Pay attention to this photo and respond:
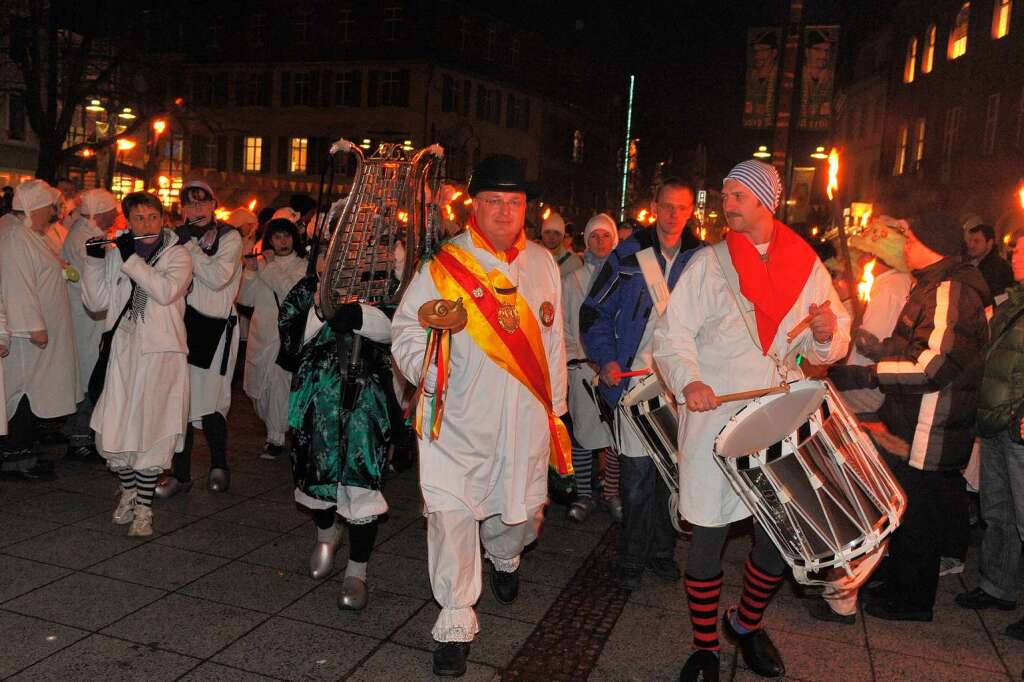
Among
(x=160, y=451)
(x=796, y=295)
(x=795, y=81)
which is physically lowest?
(x=160, y=451)

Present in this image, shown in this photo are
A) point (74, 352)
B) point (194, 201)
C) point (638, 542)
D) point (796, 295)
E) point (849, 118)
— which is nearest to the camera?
point (796, 295)

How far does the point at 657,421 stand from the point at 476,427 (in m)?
0.98

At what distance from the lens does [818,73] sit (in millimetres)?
12586

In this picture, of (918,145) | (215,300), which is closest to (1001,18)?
(918,145)

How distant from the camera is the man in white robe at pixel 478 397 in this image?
434 centimetres

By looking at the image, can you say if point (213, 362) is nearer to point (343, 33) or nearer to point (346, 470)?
point (346, 470)

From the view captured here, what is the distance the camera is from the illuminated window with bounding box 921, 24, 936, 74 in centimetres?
3084

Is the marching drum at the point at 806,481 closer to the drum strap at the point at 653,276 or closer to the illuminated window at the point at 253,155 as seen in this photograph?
the drum strap at the point at 653,276

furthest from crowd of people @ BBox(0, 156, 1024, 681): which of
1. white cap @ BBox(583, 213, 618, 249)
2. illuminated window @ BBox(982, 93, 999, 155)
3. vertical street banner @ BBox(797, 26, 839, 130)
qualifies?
illuminated window @ BBox(982, 93, 999, 155)

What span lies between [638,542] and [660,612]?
0.51m

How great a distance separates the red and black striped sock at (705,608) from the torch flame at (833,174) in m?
1.86

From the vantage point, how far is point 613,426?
5.93 m

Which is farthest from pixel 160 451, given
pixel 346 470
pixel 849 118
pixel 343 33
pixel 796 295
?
pixel 343 33

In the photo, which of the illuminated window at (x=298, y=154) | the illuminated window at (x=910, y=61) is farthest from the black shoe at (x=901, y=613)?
the illuminated window at (x=298, y=154)
